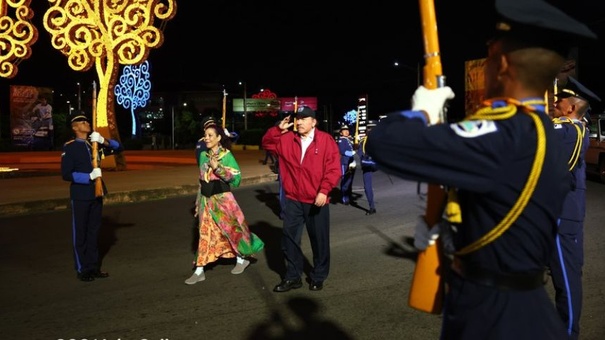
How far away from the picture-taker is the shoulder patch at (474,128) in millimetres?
1720

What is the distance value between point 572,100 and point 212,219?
3943 millimetres

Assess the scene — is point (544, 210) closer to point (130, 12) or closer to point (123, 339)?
point (123, 339)

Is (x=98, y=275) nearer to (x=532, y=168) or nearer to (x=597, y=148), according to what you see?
(x=532, y=168)

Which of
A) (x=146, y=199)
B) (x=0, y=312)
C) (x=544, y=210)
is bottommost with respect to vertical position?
(x=146, y=199)

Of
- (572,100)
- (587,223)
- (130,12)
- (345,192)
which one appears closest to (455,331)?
(572,100)

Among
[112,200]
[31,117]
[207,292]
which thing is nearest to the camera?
[207,292]

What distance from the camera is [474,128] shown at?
1.74 m

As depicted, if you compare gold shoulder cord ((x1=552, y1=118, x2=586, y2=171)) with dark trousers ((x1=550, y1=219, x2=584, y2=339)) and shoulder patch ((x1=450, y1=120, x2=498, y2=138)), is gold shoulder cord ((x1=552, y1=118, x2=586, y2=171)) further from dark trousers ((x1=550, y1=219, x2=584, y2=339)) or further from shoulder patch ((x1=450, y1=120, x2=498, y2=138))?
shoulder patch ((x1=450, y1=120, x2=498, y2=138))

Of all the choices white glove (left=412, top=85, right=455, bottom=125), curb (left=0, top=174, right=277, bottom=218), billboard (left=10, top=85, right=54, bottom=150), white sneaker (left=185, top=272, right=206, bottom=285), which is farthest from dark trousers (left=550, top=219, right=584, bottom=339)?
billboard (left=10, top=85, right=54, bottom=150)

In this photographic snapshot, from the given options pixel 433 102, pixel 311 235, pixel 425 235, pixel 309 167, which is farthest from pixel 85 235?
pixel 433 102

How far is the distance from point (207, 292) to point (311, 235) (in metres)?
1.24

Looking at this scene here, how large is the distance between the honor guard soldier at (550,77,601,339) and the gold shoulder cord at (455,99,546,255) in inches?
88.0

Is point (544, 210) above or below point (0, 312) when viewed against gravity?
above

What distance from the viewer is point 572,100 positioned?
14.7 ft
